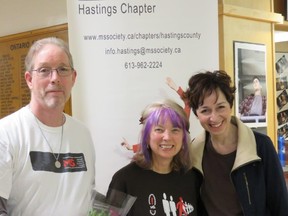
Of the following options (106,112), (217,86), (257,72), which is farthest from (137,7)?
(257,72)

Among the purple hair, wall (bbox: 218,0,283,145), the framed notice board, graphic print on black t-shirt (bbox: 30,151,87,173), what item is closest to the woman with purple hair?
the purple hair

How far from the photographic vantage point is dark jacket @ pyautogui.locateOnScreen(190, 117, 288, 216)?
1.79 meters

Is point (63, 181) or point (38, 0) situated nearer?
point (63, 181)

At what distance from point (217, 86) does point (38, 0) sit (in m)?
2.25

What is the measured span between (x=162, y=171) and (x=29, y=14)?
7.75 feet

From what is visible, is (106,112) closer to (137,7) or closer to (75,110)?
(75,110)

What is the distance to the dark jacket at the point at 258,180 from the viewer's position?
179 centimetres

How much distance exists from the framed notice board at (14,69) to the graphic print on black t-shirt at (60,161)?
2.01 meters

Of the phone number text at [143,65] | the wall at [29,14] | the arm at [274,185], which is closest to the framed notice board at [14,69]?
the wall at [29,14]

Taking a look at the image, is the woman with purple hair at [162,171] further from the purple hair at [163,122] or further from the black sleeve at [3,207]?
the black sleeve at [3,207]

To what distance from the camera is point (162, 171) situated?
6.15 feet

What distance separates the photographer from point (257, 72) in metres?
3.32

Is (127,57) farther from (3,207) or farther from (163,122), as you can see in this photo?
(3,207)

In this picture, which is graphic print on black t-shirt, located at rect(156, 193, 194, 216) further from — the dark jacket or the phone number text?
the phone number text
